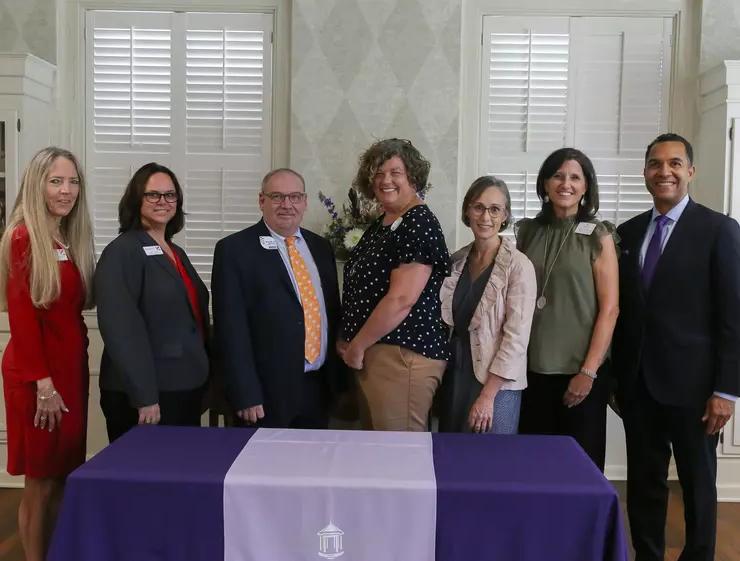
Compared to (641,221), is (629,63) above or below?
above

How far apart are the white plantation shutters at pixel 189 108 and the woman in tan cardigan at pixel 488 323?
6.42ft

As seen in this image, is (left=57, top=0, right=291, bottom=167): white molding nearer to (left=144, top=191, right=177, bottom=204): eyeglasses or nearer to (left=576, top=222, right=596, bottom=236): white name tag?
(left=144, top=191, right=177, bottom=204): eyeglasses

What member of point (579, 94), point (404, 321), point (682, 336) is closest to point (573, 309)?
point (682, 336)

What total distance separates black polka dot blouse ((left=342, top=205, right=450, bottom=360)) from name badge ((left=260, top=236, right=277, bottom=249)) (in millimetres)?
328

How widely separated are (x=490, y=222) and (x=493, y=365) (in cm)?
49

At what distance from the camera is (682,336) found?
230cm

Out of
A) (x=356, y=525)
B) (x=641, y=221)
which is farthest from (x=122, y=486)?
(x=641, y=221)

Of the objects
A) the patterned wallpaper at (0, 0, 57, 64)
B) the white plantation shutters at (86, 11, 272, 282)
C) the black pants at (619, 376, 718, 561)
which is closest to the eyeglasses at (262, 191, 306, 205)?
the black pants at (619, 376, 718, 561)

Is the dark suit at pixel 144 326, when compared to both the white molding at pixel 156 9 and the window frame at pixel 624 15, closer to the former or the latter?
the white molding at pixel 156 9

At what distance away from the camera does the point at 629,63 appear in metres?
3.77

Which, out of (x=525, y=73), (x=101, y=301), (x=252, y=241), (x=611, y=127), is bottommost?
(x=101, y=301)

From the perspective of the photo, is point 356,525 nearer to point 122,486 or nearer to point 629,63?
point 122,486

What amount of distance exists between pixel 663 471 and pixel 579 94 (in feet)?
7.31

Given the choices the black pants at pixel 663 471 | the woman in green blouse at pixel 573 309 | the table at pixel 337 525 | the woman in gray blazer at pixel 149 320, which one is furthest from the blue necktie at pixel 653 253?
the woman in gray blazer at pixel 149 320
